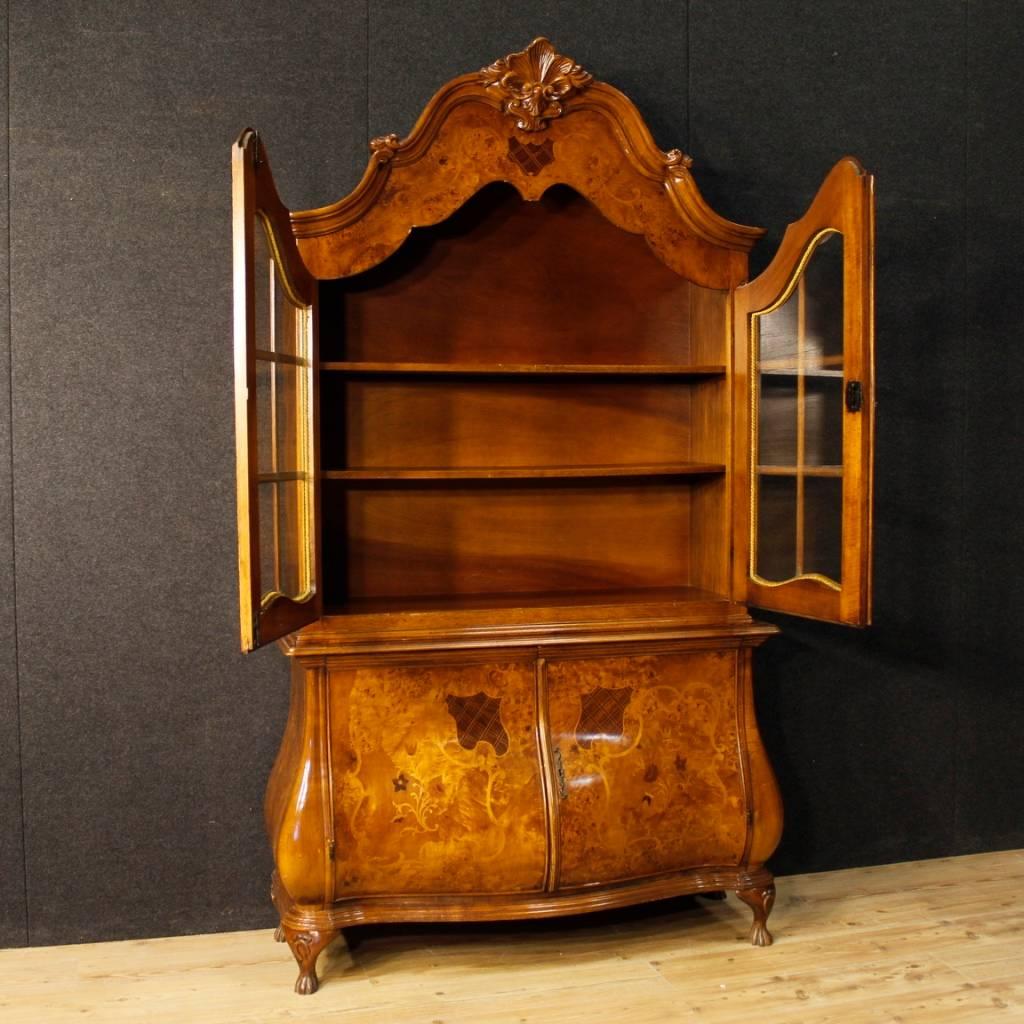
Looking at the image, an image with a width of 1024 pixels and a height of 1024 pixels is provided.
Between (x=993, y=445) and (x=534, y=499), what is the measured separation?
4.90ft

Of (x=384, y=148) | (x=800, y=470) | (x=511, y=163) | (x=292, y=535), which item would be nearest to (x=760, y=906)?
(x=800, y=470)

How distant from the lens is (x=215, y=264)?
2842 mm

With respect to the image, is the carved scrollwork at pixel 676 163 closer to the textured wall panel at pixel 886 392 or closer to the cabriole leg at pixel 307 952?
the textured wall panel at pixel 886 392

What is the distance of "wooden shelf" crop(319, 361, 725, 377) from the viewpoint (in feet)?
8.69

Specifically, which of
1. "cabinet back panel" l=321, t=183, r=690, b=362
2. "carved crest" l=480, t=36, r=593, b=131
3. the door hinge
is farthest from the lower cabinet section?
"carved crest" l=480, t=36, r=593, b=131

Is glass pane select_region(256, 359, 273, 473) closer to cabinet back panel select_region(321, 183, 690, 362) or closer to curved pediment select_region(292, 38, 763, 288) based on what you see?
curved pediment select_region(292, 38, 763, 288)

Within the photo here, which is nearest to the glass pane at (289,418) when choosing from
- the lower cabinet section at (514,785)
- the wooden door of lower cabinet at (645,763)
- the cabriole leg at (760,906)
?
the lower cabinet section at (514,785)

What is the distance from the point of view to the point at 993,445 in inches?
134

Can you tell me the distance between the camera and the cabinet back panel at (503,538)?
2.92 m

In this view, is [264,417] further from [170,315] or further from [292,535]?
[170,315]

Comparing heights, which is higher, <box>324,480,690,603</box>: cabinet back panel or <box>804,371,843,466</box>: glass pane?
<box>804,371,843,466</box>: glass pane

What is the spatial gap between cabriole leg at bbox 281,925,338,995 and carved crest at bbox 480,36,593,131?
1.97 meters

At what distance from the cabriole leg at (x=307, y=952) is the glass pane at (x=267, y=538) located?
841 mm

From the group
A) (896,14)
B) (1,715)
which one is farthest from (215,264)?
(896,14)
